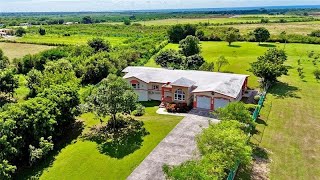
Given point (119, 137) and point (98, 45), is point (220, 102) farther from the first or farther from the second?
point (98, 45)

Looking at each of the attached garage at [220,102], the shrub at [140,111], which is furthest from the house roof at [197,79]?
the shrub at [140,111]

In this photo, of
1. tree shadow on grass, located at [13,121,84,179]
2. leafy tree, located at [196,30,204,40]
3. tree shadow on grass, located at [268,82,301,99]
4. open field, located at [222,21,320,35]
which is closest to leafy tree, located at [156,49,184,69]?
tree shadow on grass, located at [268,82,301,99]

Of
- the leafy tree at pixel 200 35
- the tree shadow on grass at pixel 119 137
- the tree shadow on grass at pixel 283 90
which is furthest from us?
the leafy tree at pixel 200 35

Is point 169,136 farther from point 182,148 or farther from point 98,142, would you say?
point 98,142

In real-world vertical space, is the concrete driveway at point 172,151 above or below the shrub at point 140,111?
below

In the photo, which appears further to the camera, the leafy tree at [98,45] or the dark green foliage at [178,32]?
the dark green foliage at [178,32]

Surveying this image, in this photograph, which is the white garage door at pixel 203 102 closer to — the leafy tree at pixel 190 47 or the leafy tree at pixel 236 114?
the leafy tree at pixel 236 114
